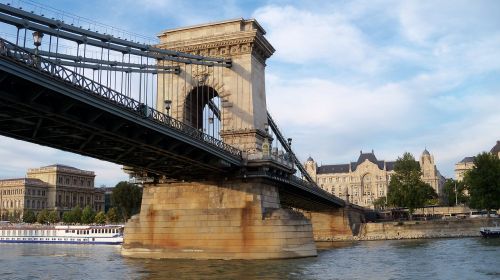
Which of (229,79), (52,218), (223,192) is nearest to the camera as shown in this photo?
(223,192)

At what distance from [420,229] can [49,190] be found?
10002 cm

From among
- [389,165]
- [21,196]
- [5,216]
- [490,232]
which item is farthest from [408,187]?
[5,216]

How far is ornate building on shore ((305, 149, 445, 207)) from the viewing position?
493 ft

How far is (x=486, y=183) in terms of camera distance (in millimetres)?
69938

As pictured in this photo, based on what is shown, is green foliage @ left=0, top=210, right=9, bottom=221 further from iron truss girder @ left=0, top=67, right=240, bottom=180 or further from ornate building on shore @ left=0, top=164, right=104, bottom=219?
iron truss girder @ left=0, top=67, right=240, bottom=180

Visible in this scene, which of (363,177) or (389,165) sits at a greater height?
(389,165)

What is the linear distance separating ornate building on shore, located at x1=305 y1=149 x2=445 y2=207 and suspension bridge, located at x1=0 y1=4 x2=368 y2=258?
10694 centimetres

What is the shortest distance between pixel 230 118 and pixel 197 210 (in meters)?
6.92

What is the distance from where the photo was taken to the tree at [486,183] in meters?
69.4

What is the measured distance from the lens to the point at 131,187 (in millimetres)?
102188

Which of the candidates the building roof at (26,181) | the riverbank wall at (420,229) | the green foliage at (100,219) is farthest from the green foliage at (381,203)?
the building roof at (26,181)

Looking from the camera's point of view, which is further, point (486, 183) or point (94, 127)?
point (486, 183)

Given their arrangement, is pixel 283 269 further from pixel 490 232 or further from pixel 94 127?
pixel 490 232

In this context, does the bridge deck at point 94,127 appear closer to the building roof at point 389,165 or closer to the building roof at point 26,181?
the building roof at point 26,181
